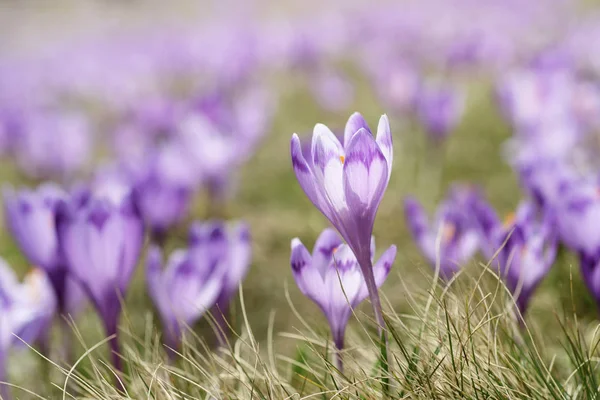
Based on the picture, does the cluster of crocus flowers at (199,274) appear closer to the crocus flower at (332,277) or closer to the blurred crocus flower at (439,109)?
the crocus flower at (332,277)

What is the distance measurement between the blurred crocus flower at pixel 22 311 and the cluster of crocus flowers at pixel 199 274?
0.94 ft

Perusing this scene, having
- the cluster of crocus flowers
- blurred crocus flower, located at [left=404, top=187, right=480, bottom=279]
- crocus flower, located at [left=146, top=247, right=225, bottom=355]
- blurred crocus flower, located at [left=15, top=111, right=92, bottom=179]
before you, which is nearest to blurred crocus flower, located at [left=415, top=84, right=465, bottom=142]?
blurred crocus flower, located at [left=404, top=187, right=480, bottom=279]

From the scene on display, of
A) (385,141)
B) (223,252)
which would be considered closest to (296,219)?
(223,252)

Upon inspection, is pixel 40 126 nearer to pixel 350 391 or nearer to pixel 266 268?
pixel 266 268

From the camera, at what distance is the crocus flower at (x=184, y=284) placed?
1.58m

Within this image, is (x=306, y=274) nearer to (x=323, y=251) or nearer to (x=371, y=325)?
(x=323, y=251)

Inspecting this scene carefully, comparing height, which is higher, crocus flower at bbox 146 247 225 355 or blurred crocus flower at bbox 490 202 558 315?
blurred crocus flower at bbox 490 202 558 315

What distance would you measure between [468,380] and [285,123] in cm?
527

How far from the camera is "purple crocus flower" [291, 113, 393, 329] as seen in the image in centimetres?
107

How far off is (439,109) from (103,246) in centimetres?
195

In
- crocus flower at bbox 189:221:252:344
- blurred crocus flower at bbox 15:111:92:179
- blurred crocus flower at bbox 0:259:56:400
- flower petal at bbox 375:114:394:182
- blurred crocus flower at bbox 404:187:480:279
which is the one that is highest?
flower petal at bbox 375:114:394:182

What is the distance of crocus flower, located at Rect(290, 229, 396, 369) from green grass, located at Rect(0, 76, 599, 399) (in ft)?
0.21

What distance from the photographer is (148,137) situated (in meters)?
4.08

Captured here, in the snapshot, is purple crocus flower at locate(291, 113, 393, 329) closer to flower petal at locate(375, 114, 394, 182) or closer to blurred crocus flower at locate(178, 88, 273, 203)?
flower petal at locate(375, 114, 394, 182)
